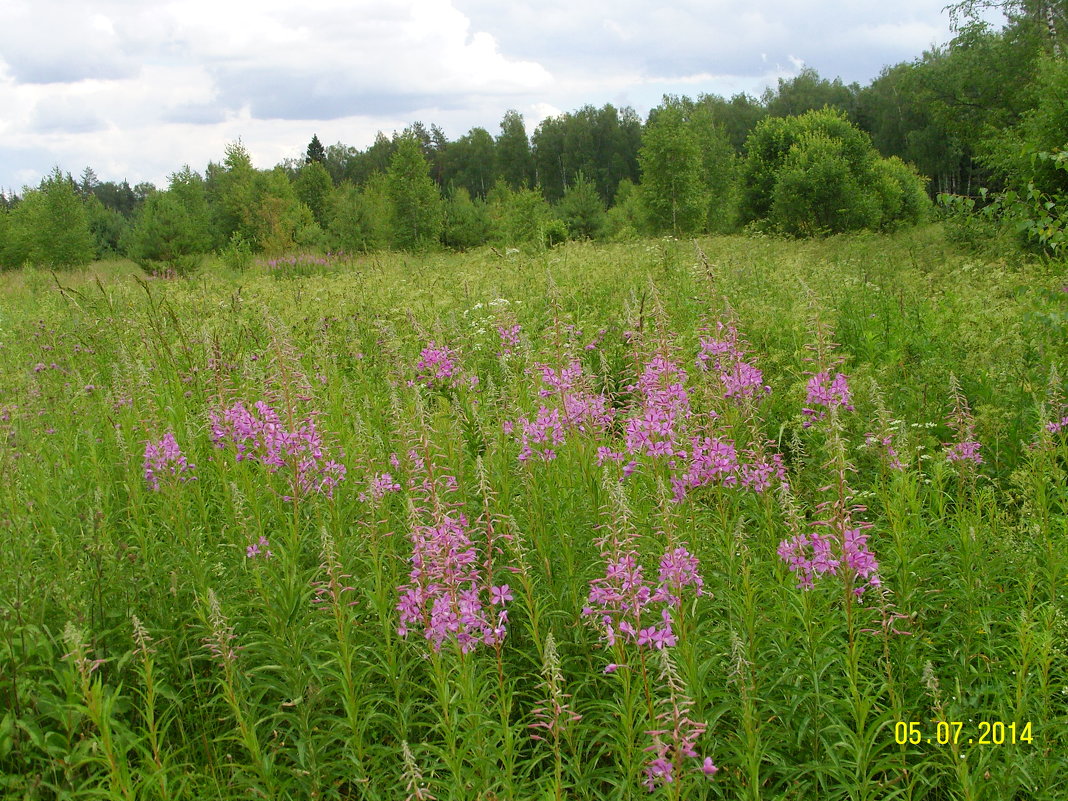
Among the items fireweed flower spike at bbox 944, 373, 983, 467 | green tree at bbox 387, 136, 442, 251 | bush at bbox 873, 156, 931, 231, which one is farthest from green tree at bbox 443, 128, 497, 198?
fireweed flower spike at bbox 944, 373, 983, 467

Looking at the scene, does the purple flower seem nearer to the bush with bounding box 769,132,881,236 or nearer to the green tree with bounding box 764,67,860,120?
the bush with bounding box 769,132,881,236

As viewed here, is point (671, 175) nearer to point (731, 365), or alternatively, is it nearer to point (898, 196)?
point (898, 196)

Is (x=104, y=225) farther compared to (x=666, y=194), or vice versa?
(x=104, y=225)

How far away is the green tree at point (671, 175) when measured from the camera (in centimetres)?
3297

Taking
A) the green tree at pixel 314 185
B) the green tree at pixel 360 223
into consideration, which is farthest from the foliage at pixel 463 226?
the green tree at pixel 314 185

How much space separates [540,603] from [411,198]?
29.1m

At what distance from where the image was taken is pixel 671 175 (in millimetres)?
33531

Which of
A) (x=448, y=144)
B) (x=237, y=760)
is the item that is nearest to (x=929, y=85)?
(x=237, y=760)

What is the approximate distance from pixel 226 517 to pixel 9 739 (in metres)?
1.49

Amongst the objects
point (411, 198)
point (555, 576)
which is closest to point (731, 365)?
point (555, 576)

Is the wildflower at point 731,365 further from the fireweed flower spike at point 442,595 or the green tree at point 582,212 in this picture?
the green tree at point 582,212

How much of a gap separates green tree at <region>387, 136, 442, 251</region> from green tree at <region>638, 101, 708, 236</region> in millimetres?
10121

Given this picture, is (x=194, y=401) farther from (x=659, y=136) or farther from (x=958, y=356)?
(x=659, y=136)

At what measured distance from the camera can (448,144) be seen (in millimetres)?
99188
